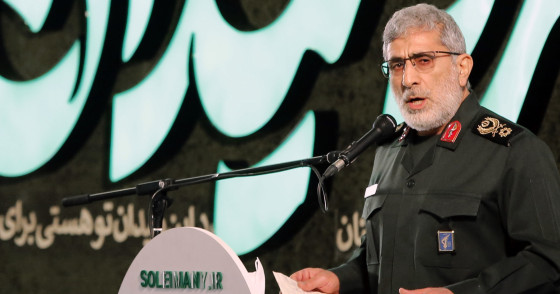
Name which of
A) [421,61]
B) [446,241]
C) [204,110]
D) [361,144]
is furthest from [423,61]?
[204,110]

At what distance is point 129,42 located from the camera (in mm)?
3455

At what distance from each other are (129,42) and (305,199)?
3.53 ft

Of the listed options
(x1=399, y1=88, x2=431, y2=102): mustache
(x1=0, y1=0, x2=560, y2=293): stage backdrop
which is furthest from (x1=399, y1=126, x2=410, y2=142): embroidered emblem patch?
(x1=0, y1=0, x2=560, y2=293): stage backdrop

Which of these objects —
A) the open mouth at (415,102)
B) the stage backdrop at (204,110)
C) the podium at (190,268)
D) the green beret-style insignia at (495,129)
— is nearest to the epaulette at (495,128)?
the green beret-style insignia at (495,129)

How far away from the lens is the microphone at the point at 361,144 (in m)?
1.54

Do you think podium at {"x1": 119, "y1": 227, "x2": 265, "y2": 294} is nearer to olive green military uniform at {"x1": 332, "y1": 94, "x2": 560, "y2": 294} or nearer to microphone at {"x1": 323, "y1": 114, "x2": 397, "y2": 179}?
microphone at {"x1": 323, "y1": 114, "x2": 397, "y2": 179}

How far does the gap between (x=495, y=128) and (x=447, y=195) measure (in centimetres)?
19

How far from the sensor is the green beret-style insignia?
5.58ft

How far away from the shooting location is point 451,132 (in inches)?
71.4

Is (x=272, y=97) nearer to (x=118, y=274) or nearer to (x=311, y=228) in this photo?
(x=311, y=228)

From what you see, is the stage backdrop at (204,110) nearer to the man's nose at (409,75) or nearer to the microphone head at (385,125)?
the man's nose at (409,75)

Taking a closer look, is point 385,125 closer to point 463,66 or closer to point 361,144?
point 361,144

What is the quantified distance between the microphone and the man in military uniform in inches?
5.9

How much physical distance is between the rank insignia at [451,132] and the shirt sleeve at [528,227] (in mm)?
170
